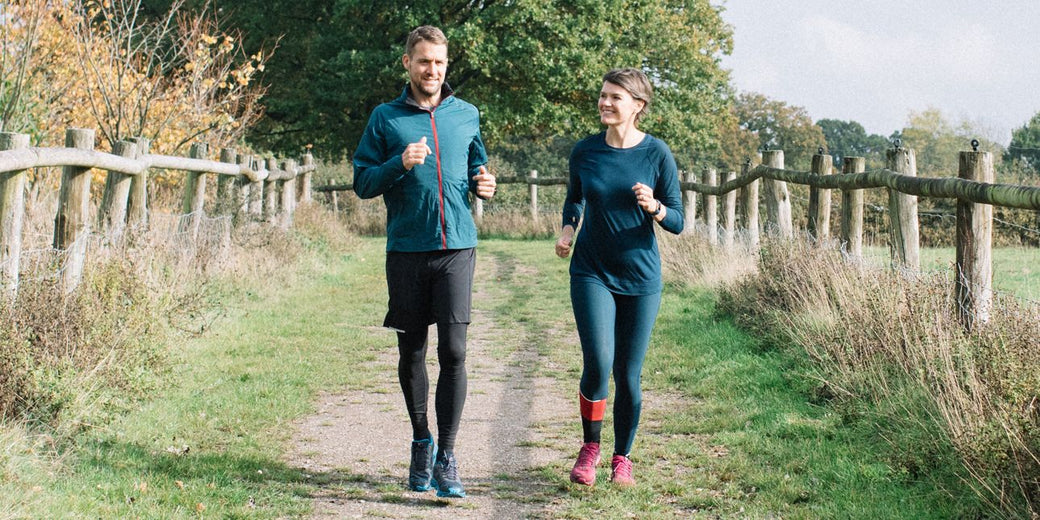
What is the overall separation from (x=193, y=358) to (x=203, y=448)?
93.7 inches

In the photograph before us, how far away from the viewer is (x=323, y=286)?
43.0ft

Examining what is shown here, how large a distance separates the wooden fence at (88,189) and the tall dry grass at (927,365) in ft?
15.7

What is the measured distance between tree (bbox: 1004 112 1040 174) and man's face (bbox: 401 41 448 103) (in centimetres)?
4366

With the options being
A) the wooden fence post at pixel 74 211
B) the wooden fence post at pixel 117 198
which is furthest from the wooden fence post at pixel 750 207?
the wooden fence post at pixel 74 211

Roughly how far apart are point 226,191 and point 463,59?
1509 cm

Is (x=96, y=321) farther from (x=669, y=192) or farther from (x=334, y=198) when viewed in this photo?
(x=334, y=198)

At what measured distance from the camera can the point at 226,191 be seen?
12.4m

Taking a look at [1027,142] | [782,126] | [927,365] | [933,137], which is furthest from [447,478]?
[933,137]

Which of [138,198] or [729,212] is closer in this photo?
[138,198]

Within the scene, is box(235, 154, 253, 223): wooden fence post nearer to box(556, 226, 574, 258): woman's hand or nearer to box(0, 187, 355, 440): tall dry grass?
box(0, 187, 355, 440): tall dry grass

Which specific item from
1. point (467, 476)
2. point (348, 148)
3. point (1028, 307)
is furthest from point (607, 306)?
point (348, 148)

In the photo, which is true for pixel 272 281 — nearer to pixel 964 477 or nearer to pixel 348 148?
pixel 964 477

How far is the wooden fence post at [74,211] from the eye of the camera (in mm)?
6867

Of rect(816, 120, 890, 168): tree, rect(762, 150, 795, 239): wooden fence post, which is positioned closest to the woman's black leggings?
rect(762, 150, 795, 239): wooden fence post
